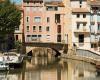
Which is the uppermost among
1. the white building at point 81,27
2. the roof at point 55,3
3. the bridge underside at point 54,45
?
the roof at point 55,3

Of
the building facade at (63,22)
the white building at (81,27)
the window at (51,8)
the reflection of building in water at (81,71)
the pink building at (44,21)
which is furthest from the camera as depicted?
the window at (51,8)

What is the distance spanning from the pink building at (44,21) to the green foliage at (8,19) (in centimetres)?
781

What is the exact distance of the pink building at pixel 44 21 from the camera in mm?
86312

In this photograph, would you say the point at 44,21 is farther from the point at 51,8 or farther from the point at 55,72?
the point at 55,72

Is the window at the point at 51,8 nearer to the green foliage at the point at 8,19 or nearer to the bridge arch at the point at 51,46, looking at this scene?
the bridge arch at the point at 51,46

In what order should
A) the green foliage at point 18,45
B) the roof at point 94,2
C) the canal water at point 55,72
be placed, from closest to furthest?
the canal water at point 55,72
the green foliage at point 18,45
the roof at point 94,2

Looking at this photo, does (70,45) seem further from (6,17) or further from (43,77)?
(43,77)

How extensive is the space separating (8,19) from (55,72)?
62.8 feet

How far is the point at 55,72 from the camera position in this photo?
202 ft

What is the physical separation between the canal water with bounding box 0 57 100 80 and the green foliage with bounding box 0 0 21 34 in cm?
795

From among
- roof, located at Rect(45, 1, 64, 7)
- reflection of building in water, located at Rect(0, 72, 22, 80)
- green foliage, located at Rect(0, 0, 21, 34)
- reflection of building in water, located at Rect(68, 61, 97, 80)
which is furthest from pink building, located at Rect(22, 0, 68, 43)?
reflection of building in water, located at Rect(0, 72, 22, 80)

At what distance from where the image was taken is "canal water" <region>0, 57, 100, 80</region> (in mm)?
55334

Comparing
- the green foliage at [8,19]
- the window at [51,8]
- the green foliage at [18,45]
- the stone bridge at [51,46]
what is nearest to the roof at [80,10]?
the window at [51,8]

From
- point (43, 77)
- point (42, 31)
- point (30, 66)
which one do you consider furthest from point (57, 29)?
point (43, 77)
